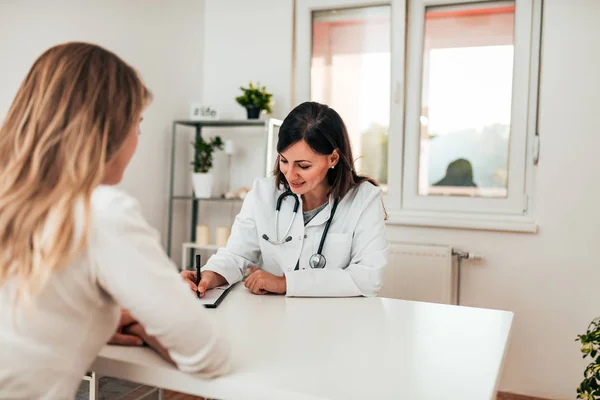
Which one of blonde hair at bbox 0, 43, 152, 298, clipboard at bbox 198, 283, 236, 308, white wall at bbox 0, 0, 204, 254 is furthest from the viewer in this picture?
white wall at bbox 0, 0, 204, 254

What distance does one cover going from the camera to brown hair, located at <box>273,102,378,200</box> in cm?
188

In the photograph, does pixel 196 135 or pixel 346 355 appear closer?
pixel 346 355

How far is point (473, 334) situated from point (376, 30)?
2340 mm

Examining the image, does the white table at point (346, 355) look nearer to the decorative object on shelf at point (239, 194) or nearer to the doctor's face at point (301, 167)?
the doctor's face at point (301, 167)

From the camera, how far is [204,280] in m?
1.60

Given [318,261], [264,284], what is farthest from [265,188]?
[264,284]

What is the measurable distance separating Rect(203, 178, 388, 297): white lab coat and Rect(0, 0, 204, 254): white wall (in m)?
1.16

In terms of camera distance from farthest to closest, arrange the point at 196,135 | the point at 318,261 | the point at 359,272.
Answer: the point at 196,135 < the point at 318,261 < the point at 359,272

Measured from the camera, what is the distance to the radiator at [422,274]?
290 cm

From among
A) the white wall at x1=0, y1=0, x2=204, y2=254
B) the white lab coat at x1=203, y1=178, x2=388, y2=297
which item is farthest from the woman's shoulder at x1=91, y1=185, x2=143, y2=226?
the white wall at x1=0, y1=0, x2=204, y2=254

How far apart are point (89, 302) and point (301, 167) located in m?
1.09

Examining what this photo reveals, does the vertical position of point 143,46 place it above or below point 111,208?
above

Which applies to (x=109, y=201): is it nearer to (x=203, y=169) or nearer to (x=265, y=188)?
(x=265, y=188)

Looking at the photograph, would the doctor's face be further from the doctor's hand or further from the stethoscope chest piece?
the doctor's hand
